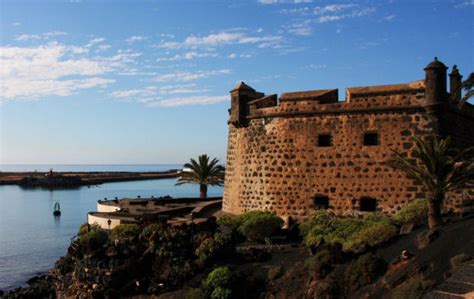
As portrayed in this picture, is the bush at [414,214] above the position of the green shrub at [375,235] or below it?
above

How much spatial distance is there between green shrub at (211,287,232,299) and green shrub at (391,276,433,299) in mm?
6554

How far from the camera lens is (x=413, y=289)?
13336 millimetres

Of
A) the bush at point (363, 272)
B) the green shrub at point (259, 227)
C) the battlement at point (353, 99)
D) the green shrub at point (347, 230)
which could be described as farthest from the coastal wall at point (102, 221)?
Result: the bush at point (363, 272)

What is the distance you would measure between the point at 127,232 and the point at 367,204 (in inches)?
488

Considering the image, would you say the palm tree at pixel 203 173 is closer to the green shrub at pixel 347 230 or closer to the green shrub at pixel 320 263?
the green shrub at pixel 347 230

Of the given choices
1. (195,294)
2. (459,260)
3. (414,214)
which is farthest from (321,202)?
(459,260)

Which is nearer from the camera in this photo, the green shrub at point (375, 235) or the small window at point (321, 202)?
the green shrub at point (375, 235)

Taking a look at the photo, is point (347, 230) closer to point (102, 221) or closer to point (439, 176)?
point (439, 176)

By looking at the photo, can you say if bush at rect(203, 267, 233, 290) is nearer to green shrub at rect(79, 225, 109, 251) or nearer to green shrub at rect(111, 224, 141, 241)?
green shrub at rect(111, 224, 141, 241)

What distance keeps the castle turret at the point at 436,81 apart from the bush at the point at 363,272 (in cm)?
1014

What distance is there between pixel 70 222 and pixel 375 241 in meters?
50.5

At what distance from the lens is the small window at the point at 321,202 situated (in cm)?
2536

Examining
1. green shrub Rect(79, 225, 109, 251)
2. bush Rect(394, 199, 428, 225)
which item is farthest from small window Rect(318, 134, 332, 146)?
green shrub Rect(79, 225, 109, 251)

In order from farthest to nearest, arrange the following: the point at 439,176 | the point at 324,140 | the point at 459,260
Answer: the point at 324,140, the point at 439,176, the point at 459,260
